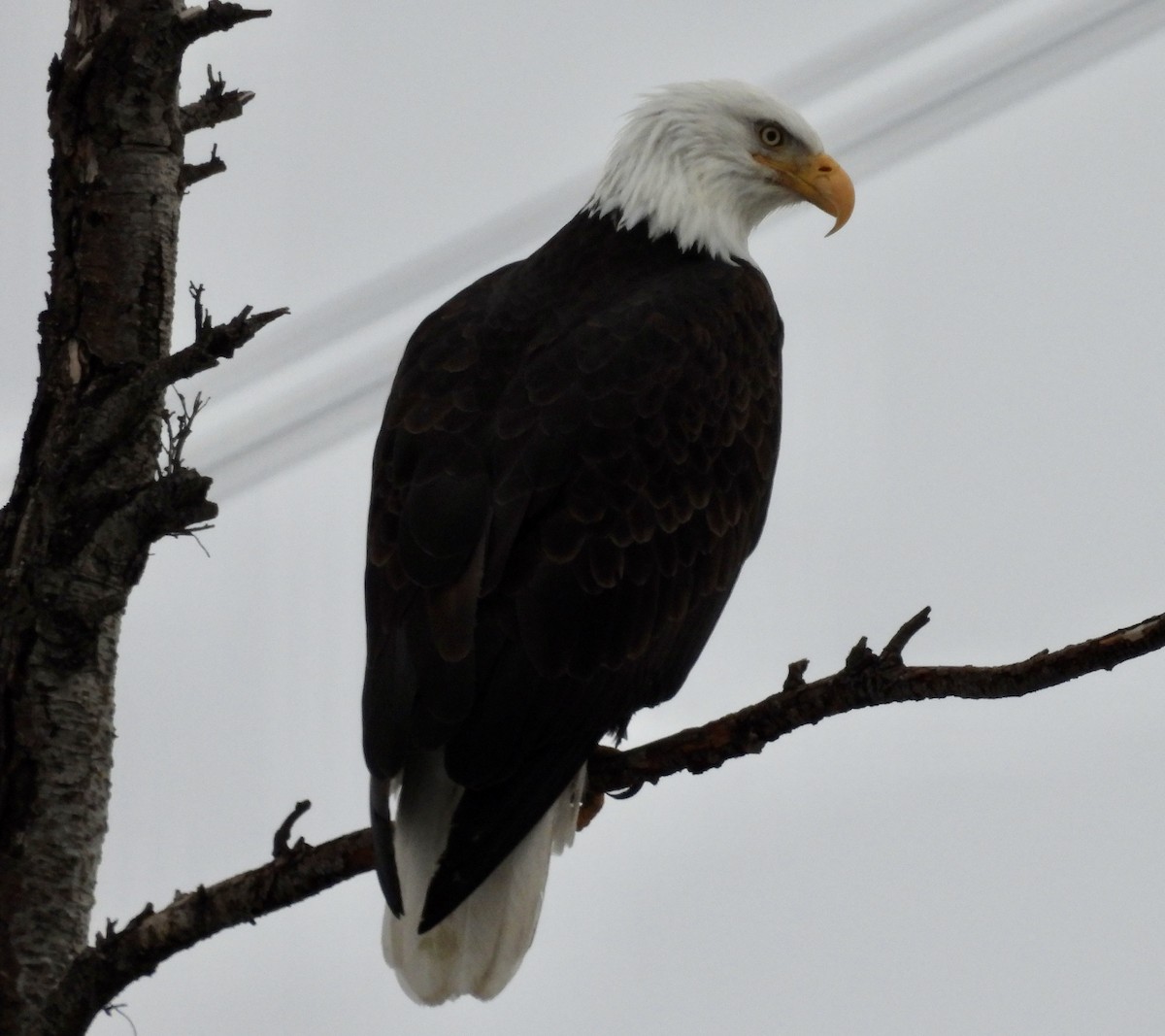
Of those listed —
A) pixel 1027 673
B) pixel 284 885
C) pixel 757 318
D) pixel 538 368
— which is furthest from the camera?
pixel 757 318

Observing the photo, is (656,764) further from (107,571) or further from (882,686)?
(107,571)

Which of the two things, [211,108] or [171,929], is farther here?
[211,108]

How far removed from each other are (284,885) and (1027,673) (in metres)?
1.28

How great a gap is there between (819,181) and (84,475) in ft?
6.82

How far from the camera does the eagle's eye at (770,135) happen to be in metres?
4.47

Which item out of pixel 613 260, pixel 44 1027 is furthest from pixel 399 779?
pixel 613 260

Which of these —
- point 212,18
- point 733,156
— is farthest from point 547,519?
point 733,156

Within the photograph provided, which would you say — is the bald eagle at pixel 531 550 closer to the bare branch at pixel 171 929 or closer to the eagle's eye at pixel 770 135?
the bare branch at pixel 171 929

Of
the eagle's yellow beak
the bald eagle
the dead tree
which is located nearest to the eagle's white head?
the eagle's yellow beak

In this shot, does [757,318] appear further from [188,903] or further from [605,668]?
[188,903]

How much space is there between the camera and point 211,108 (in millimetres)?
3699

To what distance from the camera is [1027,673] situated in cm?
271

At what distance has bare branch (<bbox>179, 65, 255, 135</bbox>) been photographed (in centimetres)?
368

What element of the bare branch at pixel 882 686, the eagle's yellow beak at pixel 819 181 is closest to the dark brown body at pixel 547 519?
the bare branch at pixel 882 686
